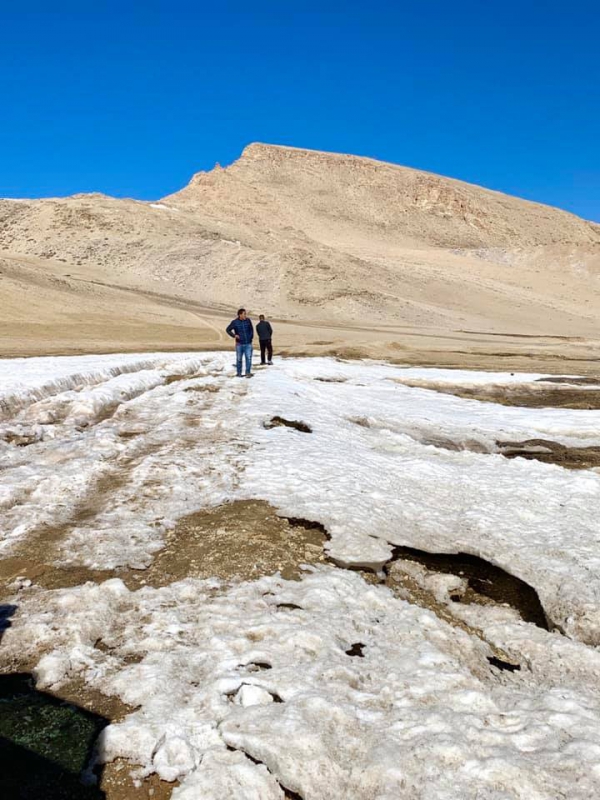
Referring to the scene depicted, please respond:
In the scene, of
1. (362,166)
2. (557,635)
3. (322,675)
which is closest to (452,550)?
(557,635)

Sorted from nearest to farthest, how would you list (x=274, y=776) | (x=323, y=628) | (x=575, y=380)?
(x=274, y=776)
(x=323, y=628)
(x=575, y=380)

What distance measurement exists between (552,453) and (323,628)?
23.3ft

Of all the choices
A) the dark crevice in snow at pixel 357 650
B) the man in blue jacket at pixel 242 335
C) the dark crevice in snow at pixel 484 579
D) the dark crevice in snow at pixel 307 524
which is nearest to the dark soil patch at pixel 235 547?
the dark crevice in snow at pixel 307 524

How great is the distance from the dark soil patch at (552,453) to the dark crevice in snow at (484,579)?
14.2 ft

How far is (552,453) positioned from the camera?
952 centimetres

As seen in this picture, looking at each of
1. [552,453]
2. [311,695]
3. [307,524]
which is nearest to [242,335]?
[552,453]

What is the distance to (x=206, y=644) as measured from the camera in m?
3.54

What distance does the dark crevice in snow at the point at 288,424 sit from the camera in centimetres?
997

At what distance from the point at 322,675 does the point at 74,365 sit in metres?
15.3

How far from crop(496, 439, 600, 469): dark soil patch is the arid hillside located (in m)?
20.7

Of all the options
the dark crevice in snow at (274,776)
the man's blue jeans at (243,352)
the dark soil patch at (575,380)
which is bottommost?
the dark crevice in snow at (274,776)

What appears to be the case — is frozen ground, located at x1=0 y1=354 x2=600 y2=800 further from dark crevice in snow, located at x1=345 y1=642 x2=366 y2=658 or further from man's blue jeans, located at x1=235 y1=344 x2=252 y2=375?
man's blue jeans, located at x1=235 y1=344 x2=252 y2=375

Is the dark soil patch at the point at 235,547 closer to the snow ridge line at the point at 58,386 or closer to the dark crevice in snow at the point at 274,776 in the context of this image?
the dark crevice in snow at the point at 274,776

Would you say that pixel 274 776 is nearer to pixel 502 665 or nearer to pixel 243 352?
pixel 502 665
